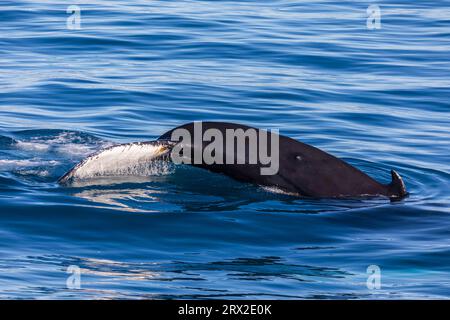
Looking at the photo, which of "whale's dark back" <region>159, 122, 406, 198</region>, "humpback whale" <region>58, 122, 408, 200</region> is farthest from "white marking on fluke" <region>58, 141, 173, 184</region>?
"whale's dark back" <region>159, 122, 406, 198</region>

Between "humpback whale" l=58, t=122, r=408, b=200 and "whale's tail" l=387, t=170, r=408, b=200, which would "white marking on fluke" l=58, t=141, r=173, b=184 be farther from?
"whale's tail" l=387, t=170, r=408, b=200

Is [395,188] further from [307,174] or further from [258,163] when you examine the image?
[258,163]

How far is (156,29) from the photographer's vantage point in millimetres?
22734

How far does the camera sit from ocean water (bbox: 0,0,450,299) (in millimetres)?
8430

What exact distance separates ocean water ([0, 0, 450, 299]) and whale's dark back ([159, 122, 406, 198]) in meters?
0.14

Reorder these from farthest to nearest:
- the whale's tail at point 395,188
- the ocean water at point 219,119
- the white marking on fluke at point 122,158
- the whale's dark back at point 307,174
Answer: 1. the whale's tail at point 395,188
2. the whale's dark back at point 307,174
3. the white marking on fluke at point 122,158
4. the ocean water at point 219,119

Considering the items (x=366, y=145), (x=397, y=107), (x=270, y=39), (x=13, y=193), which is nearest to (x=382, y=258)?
(x=13, y=193)

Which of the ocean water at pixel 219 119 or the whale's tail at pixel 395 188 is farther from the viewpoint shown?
the whale's tail at pixel 395 188

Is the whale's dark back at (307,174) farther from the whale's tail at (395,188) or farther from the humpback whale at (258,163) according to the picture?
the whale's tail at (395,188)

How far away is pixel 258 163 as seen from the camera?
1003 centimetres

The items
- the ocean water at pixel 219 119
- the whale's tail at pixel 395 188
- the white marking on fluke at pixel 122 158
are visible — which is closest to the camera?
the ocean water at pixel 219 119

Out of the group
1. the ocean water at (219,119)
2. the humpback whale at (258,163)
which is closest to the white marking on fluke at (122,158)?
the humpback whale at (258,163)

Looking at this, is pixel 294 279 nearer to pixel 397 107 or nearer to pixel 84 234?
pixel 84 234

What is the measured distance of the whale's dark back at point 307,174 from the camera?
1005cm
